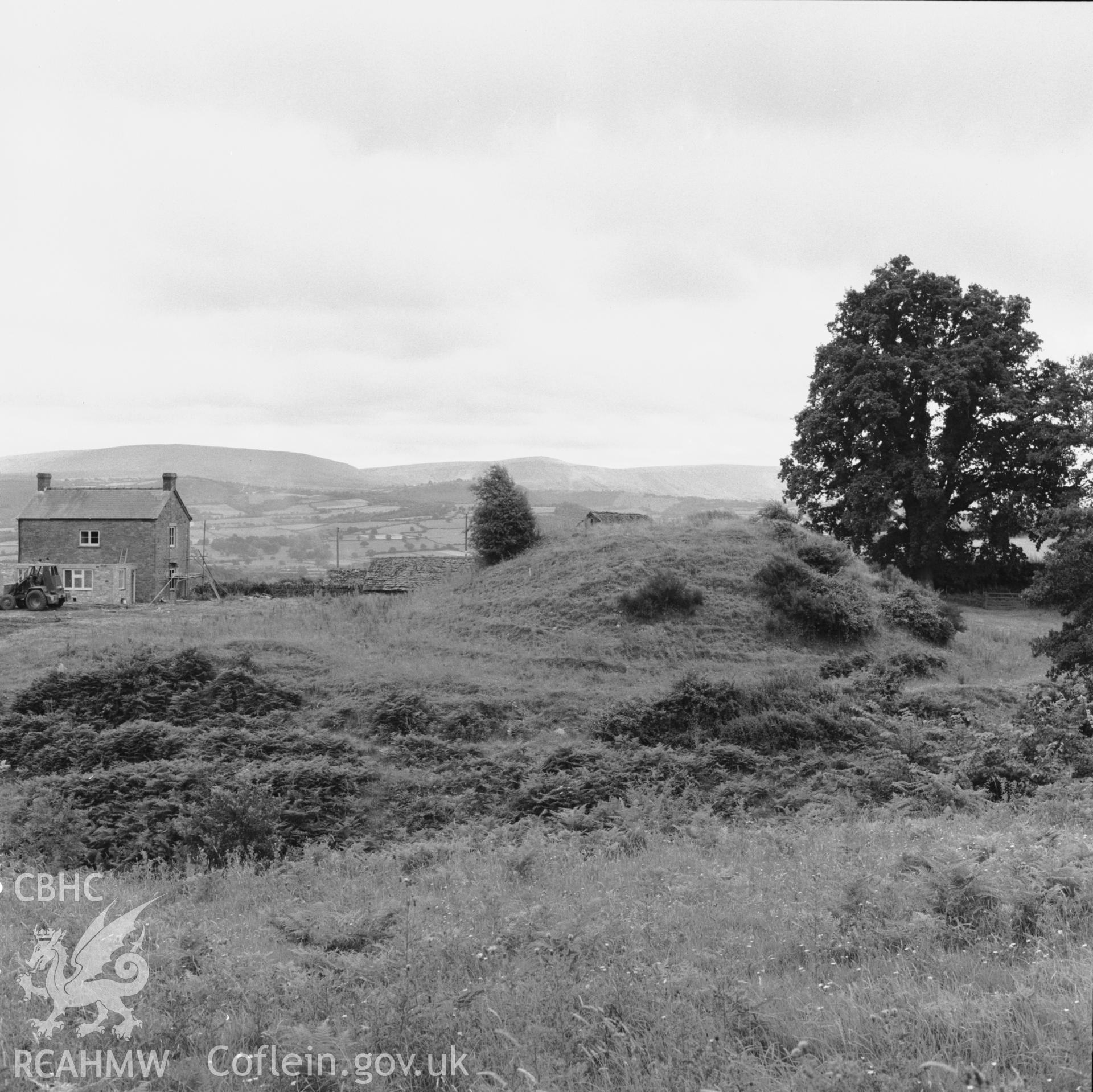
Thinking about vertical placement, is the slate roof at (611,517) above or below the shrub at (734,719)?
above

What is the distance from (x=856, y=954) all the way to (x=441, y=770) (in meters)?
11.0

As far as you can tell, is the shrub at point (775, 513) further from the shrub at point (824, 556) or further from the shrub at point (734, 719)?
the shrub at point (734, 719)

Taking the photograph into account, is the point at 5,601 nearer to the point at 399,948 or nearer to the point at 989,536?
the point at 399,948

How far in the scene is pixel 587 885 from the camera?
8320 mm

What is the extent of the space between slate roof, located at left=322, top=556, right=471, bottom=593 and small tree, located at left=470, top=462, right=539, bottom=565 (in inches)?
251

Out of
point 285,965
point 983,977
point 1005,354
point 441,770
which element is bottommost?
point 441,770

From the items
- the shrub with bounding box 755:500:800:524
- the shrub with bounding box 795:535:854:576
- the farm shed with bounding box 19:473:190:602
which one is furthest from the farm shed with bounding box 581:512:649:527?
the farm shed with bounding box 19:473:190:602

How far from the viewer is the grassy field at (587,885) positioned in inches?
183

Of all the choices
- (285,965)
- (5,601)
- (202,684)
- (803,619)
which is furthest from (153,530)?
(285,965)

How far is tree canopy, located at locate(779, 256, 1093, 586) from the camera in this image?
42344mm

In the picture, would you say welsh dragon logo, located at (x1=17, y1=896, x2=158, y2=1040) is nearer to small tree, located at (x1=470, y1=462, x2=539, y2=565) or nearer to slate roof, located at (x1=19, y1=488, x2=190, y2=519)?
small tree, located at (x1=470, y1=462, x2=539, y2=565)

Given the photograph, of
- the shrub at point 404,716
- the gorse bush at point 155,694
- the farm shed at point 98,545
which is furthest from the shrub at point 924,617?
the farm shed at point 98,545

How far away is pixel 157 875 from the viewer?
1100 cm

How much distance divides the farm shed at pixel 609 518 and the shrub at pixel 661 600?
9193 mm
